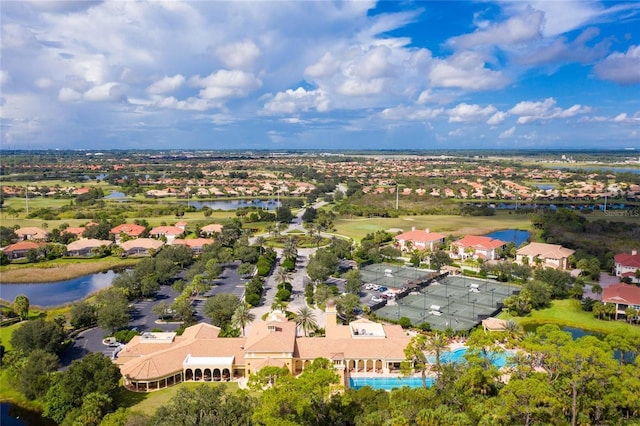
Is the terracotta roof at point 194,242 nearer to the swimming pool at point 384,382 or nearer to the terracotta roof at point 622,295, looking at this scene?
the swimming pool at point 384,382

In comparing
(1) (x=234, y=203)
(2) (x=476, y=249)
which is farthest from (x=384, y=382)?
(1) (x=234, y=203)

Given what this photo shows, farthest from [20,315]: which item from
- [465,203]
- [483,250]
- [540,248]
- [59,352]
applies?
[465,203]

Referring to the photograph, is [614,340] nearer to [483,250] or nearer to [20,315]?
[483,250]

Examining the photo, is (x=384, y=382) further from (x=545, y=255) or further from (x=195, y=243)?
(x=195, y=243)

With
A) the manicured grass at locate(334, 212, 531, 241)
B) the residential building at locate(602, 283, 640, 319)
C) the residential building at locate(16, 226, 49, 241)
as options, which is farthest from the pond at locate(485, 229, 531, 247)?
the residential building at locate(16, 226, 49, 241)

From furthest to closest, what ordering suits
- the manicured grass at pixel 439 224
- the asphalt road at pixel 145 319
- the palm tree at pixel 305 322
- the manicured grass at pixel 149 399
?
the manicured grass at pixel 439 224 < the palm tree at pixel 305 322 < the asphalt road at pixel 145 319 < the manicured grass at pixel 149 399

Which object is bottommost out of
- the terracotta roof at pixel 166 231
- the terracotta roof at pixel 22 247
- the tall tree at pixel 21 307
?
the tall tree at pixel 21 307

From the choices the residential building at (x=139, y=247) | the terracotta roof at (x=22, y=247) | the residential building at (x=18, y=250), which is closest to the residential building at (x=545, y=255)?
the residential building at (x=139, y=247)
